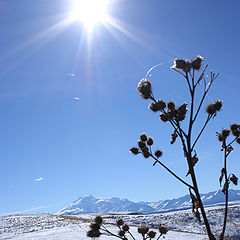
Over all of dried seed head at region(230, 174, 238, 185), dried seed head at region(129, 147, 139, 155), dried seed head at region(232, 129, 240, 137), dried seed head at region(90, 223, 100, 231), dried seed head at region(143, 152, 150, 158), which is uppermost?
dried seed head at region(129, 147, 139, 155)

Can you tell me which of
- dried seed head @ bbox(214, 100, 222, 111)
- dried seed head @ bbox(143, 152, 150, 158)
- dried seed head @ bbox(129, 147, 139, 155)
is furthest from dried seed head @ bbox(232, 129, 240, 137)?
dried seed head @ bbox(129, 147, 139, 155)

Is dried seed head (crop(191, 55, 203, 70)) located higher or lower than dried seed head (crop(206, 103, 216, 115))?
higher

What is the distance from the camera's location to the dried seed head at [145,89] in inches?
95.6

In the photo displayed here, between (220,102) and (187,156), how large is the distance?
0.72 m

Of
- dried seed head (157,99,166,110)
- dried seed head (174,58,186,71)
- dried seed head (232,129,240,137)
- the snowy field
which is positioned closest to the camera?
dried seed head (174,58,186,71)

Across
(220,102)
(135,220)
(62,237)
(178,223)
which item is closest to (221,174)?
(220,102)

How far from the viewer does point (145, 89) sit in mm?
2428

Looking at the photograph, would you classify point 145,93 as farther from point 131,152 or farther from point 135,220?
point 135,220

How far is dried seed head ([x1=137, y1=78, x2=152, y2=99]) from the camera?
2.43 meters

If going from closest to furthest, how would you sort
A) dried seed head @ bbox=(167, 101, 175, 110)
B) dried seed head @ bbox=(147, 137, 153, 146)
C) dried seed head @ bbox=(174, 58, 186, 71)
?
dried seed head @ bbox=(174, 58, 186, 71), dried seed head @ bbox=(167, 101, 175, 110), dried seed head @ bbox=(147, 137, 153, 146)

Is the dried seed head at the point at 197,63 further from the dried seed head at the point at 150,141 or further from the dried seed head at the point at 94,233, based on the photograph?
the dried seed head at the point at 94,233

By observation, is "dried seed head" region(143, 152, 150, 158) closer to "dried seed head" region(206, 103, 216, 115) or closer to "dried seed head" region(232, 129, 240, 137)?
"dried seed head" region(206, 103, 216, 115)

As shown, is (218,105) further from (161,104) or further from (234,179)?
(234,179)

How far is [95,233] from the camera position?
8.56 feet
